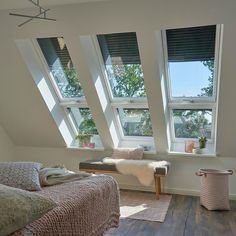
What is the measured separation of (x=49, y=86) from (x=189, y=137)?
238 cm

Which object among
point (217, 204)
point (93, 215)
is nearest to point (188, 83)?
point (217, 204)

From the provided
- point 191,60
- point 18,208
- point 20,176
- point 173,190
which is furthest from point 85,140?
point 18,208

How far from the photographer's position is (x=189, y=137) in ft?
14.7

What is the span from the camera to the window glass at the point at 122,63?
372 cm

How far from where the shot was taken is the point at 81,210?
1.95 meters

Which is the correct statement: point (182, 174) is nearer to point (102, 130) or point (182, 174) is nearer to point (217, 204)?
point (217, 204)

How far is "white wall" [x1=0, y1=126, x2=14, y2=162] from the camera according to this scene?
5.15 meters

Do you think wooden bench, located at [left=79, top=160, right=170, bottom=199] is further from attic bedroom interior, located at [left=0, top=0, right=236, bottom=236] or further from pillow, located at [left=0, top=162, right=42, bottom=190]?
pillow, located at [left=0, top=162, right=42, bottom=190]

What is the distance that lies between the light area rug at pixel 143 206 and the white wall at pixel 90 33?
0.32m

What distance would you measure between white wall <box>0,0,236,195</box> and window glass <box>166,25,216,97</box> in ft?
1.60

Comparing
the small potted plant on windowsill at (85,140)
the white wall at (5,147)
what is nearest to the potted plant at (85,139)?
the small potted plant on windowsill at (85,140)

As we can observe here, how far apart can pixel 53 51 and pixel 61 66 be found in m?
0.27

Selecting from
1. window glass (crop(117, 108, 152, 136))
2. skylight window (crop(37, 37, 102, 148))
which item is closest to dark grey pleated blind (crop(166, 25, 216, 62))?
window glass (crop(117, 108, 152, 136))

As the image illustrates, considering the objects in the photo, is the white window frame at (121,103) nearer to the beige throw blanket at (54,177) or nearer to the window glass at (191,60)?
the window glass at (191,60)
